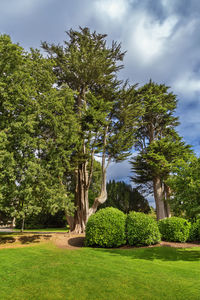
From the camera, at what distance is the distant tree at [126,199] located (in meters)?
35.8

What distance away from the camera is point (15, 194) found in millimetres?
11773

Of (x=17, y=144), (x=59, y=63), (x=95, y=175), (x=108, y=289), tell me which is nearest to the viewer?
(x=108, y=289)

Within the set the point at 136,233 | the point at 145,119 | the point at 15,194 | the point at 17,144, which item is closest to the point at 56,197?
the point at 15,194

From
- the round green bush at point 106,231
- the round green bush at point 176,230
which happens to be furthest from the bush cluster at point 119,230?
the round green bush at point 176,230

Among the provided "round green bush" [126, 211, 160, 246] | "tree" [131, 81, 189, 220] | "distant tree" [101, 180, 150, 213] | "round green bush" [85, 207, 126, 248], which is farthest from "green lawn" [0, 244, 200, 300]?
"distant tree" [101, 180, 150, 213]

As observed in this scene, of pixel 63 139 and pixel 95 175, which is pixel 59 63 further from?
pixel 95 175

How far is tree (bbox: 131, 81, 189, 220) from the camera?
2558 cm

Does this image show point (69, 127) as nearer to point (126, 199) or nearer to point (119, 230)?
point (119, 230)

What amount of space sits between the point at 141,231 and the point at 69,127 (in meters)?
10.0

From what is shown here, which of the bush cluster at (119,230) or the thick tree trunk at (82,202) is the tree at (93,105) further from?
the bush cluster at (119,230)

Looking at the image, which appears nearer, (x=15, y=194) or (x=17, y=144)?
(x=15, y=194)

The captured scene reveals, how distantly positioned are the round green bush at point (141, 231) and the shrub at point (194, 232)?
3.38 metres

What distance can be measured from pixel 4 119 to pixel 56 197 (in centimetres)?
663

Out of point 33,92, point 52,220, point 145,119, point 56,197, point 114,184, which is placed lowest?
point 52,220
